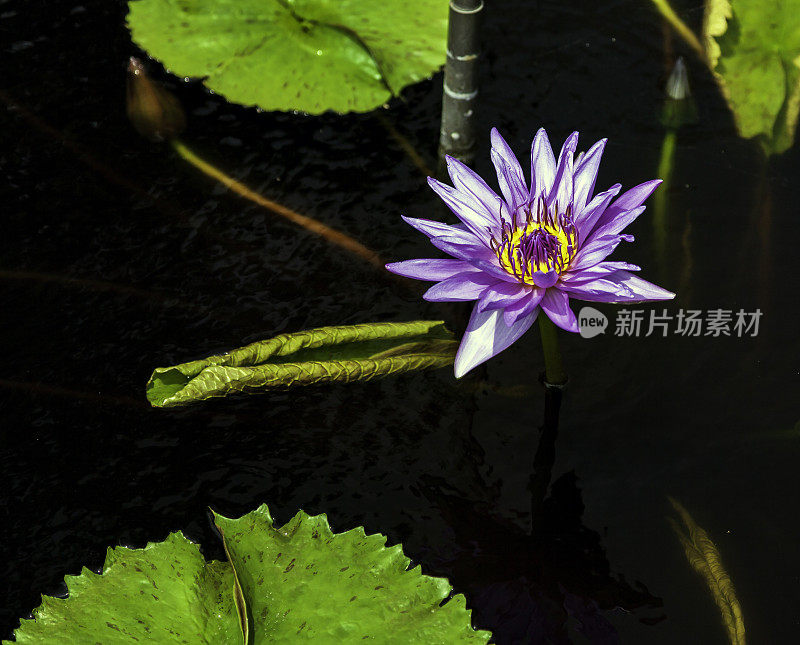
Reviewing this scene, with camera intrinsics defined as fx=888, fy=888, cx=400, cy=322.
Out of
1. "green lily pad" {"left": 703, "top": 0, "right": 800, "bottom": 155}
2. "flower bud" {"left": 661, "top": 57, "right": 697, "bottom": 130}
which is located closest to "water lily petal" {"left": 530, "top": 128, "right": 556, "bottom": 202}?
"flower bud" {"left": 661, "top": 57, "right": 697, "bottom": 130}

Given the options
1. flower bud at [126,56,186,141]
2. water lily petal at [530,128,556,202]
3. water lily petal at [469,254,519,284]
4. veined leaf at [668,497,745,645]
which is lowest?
veined leaf at [668,497,745,645]

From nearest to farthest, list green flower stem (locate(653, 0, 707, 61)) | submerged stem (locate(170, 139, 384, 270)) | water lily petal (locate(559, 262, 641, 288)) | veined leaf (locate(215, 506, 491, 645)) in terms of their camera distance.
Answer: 1. veined leaf (locate(215, 506, 491, 645))
2. water lily petal (locate(559, 262, 641, 288))
3. submerged stem (locate(170, 139, 384, 270))
4. green flower stem (locate(653, 0, 707, 61))

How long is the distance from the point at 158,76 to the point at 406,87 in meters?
0.98

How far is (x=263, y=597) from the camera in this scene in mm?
1897

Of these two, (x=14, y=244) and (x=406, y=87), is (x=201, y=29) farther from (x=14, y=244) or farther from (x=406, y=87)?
(x=14, y=244)

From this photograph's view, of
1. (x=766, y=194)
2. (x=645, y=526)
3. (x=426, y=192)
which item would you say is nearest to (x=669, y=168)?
(x=766, y=194)

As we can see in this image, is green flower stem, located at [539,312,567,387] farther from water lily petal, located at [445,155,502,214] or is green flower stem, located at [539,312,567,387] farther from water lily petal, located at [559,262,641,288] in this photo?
water lily petal, located at [445,155,502,214]

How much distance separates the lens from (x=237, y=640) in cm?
187

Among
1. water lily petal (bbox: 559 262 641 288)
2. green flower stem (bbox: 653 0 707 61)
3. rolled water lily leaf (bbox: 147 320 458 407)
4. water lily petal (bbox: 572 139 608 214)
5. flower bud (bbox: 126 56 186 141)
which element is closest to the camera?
water lily petal (bbox: 559 262 641 288)

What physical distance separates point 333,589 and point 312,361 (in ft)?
2.36

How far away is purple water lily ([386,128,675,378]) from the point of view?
2.01 m

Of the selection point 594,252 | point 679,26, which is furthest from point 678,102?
point 594,252

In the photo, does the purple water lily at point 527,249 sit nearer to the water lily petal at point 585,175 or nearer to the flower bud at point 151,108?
the water lily petal at point 585,175

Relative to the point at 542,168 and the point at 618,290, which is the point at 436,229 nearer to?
the point at 542,168
